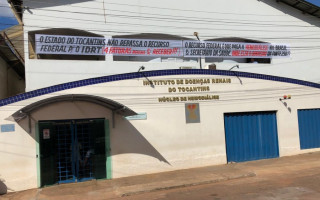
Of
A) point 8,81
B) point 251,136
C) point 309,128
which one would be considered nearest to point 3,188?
point 8,81

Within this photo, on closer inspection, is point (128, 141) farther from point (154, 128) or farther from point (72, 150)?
point (72, 150)

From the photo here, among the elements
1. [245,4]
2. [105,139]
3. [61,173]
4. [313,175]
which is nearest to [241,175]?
[313,175]

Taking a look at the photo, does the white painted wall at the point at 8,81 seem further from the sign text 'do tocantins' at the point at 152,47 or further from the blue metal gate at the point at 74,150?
the blue metal gate at the point at 74,150

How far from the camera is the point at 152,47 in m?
15.4

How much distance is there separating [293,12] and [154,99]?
11.2 m

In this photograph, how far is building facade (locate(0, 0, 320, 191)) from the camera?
10852 mm

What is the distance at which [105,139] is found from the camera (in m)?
11.4

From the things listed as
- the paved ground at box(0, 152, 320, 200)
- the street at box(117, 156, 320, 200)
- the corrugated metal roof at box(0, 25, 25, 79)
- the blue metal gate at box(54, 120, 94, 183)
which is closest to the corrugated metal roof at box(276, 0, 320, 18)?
the paved ground at box(0, 152, 320, 200)

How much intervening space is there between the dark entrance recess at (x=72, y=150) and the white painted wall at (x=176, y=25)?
3051 mm

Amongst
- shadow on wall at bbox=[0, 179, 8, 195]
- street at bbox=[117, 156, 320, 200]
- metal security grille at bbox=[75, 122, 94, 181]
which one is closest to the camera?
street at bbox=[117, 156, 320, 200]

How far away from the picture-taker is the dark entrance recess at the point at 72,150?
10.9m

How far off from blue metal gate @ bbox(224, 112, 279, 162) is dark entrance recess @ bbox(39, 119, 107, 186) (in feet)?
17.1

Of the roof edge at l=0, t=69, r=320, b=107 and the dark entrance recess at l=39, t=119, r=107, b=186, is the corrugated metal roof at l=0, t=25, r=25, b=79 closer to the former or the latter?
the roof edge at l=0, t=69, r=320, b=107

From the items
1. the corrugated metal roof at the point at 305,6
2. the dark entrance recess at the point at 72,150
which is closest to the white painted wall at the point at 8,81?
the dark entrance recess at the point at 72,150
